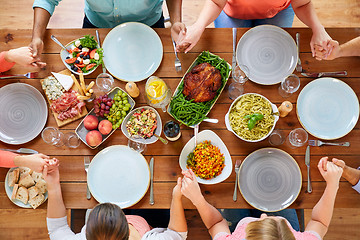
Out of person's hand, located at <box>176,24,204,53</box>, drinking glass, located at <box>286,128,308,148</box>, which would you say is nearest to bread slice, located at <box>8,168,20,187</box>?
person's hand, located at <box>176,24,204,53</box>

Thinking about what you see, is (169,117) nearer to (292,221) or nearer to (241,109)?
(241,109)

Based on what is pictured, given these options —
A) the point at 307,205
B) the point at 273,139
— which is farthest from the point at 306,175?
the point at 273,139

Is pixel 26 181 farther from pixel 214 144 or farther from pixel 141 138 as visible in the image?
pixel 214 144

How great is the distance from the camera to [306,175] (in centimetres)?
187

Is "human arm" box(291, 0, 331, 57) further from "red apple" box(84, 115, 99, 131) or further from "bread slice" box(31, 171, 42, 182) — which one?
"bread slice" box(31, 171, 42, 182)

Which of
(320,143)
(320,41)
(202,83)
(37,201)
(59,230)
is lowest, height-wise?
(59,230)

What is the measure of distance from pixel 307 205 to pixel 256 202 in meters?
0.33

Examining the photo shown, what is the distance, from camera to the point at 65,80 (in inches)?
76.0

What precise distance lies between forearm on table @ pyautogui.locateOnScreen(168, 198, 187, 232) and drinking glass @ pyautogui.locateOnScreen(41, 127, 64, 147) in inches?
32.8

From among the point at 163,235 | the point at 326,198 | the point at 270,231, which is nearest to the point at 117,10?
the point at 163,235

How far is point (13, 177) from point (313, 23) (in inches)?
86.8

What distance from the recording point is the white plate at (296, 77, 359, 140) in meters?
1.88

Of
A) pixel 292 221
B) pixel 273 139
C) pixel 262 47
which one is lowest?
pixel 292 221

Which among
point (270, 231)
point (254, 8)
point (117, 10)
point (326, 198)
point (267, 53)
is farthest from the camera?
point (254, 8)
